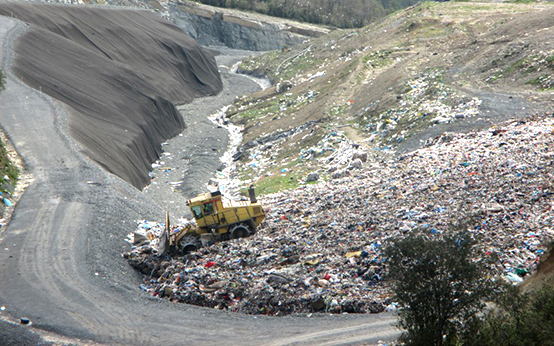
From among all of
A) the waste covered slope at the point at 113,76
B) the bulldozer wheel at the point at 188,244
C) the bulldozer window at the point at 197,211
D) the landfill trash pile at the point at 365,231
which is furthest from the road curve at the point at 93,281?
the waste covered slope at the point at 113,76

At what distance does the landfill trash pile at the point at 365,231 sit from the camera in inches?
532

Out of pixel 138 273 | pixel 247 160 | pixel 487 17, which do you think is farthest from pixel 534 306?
pixel 487 17

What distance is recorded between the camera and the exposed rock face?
279ft

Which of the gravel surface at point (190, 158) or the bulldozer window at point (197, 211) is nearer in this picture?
the bulldozer window at point (197, 211)

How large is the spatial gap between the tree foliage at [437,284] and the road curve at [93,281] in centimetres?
215

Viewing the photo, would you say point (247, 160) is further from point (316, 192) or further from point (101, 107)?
point (316, 192)

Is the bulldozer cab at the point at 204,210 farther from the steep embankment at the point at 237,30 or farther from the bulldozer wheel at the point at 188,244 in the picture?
the steep embankment at the point at 237,30

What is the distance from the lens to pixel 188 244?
17.4m

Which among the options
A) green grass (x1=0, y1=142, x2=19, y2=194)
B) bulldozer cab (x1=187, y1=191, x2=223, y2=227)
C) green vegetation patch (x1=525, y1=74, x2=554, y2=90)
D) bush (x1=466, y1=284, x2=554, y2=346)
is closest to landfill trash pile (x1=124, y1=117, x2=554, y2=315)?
bulldozer cab (x1=187, y1=191, x2=223, y2=227)

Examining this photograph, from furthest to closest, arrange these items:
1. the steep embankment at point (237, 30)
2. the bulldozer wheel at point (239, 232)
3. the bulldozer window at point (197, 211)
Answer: the steep embankment at point (237, 30), the bulldozer wheel at point (239, 232), the bulldozer window at point (197, 211)

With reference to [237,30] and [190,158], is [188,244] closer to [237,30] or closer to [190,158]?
[190,158]

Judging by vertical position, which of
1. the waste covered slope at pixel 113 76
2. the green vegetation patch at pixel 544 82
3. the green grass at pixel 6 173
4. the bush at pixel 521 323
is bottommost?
the bush at pixel 521 323

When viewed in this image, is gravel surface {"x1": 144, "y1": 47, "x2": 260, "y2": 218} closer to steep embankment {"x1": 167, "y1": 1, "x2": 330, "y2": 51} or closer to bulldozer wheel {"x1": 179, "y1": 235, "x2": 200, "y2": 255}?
bulldozer wheel {"x1": 179, "y1": 235, "x2": 200, "y2": 255}

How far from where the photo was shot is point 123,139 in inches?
1200
